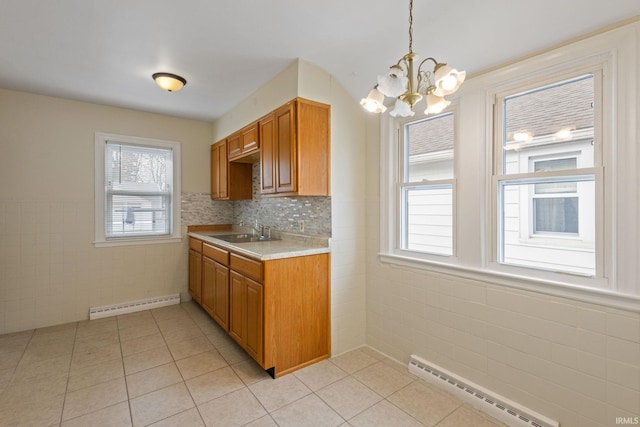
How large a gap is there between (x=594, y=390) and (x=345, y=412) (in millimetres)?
1375

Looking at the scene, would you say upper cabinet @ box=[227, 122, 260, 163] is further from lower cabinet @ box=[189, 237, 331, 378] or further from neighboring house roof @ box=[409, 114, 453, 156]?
neighboring house roof @ box=[409, 114, 453, 156]

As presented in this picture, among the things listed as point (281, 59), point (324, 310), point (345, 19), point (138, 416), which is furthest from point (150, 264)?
point (345, 19)

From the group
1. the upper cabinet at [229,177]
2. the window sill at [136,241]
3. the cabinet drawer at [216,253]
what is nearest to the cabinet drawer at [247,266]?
the cabinet drawer at [216,253]

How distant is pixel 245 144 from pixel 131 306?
2.48 meters

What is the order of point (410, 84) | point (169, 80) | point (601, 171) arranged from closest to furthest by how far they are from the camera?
1. point (410, 84)
2. point (601, 171)
3. point (169, 80)

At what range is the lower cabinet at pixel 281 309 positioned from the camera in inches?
88.5

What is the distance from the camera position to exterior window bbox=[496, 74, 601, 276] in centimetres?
163

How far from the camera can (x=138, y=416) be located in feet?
6.11

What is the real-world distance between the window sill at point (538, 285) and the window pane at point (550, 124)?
67cm

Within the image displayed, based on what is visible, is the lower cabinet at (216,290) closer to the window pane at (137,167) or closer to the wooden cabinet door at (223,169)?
the wooden cabinet door at (223,169)

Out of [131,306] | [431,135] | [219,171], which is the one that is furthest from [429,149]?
[131,306]

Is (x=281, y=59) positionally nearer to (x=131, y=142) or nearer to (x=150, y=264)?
(x=131, y=142)

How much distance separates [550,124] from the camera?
5.82ft

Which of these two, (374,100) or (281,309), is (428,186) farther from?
(281,309)
